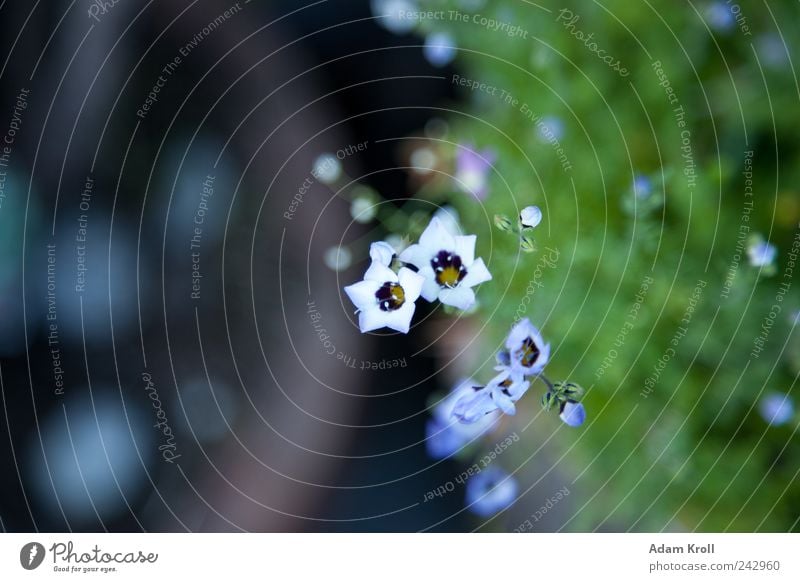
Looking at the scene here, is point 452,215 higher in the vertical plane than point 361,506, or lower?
higher

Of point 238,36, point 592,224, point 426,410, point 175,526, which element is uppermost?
point 238,36

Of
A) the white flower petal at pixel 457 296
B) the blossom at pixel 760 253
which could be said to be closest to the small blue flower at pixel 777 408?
the blossom at pixel 760 253

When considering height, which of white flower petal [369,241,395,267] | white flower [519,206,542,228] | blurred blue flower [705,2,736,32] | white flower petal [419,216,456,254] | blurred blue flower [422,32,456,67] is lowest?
white flower petal [369,241,395,267]

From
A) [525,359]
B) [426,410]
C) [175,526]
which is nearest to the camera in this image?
[525,359]

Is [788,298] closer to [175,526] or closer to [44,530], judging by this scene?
[175,526]

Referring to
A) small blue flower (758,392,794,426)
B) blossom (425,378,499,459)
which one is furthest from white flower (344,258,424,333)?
small blue flower (758,392,794,426)

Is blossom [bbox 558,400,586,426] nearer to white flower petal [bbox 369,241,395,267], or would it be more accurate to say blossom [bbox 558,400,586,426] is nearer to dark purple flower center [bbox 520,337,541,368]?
dark purple flower center [bbox 520,337,541,368]

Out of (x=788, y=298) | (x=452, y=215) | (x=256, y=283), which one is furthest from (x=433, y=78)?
(x=788, y=298)
